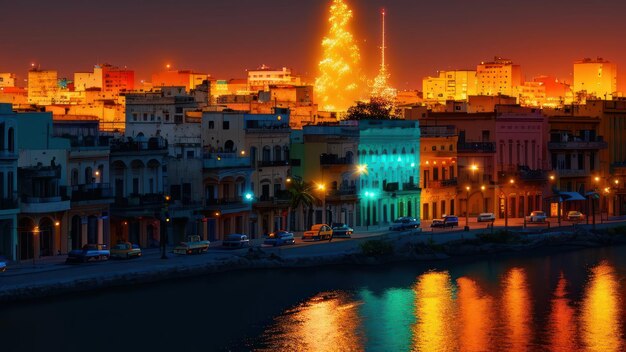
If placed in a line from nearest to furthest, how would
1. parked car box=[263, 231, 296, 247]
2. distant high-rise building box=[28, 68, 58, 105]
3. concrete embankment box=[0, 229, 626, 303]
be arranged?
concrete embankment box=[0, 229, 626, 303] → parked car box=[263, 231, 296, 247] → distant high-rise building box=[28, 68, 58, 105]

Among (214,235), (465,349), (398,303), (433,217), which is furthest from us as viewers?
(433,217)

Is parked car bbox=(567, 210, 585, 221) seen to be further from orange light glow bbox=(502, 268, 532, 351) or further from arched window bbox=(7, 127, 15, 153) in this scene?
arched window bbox=(7, 127, 15, 153)

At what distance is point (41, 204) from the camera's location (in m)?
61.1

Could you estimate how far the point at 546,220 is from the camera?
88188mm

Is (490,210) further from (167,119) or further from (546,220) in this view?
(167,119)

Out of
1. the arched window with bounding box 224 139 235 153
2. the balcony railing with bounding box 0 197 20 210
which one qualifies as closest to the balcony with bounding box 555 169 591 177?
the arched window with bounding box 224 139 235 153

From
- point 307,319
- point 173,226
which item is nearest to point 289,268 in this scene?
point 173,226

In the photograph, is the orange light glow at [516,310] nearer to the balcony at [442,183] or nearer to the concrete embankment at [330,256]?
the concrete embankment at [330,256]

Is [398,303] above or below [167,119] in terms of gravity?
below

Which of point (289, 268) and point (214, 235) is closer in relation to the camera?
point (289, 268)

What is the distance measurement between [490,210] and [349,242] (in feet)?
64.6

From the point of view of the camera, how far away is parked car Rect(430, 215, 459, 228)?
8025 cm

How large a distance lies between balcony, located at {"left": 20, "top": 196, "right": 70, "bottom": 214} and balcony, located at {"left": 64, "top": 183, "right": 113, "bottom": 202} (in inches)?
49.5

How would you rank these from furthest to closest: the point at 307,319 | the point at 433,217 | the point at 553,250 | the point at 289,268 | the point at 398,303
Answer: the point at 433,217, the point at 553,250, the point at 289,268, the point at 398,303, the point at 307,319
